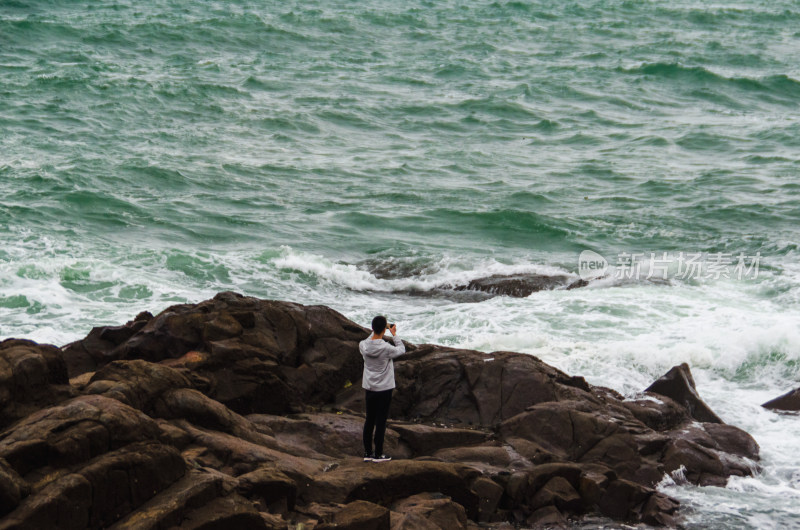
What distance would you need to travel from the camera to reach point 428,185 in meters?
25.0

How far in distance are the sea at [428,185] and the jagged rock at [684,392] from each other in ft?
1.98

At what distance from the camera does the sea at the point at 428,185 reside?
15391 millimetres

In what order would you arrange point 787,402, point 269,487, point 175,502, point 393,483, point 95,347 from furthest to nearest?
point 787,402, point 95,347, point 393,483, point 269,487, point 175,502

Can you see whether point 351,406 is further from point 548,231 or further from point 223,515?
point 548,231

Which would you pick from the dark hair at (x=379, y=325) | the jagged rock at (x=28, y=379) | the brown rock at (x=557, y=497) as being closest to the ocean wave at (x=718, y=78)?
the brown rock at (x=557, y=497)

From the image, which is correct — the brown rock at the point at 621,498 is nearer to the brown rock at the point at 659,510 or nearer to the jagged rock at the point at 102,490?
the brown rock at the point at 659,510

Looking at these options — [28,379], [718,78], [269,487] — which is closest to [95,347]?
[28,379]

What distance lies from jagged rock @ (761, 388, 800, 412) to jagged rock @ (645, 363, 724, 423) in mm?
1229

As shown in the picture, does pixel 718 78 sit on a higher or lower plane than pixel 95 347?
higher

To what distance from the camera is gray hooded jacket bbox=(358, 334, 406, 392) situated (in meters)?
9.53

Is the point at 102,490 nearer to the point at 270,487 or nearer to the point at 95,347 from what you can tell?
the point at 270,487

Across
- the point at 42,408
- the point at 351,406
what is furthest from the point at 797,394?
the point at 42,408

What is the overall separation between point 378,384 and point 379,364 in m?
0.23

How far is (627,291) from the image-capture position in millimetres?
17766
